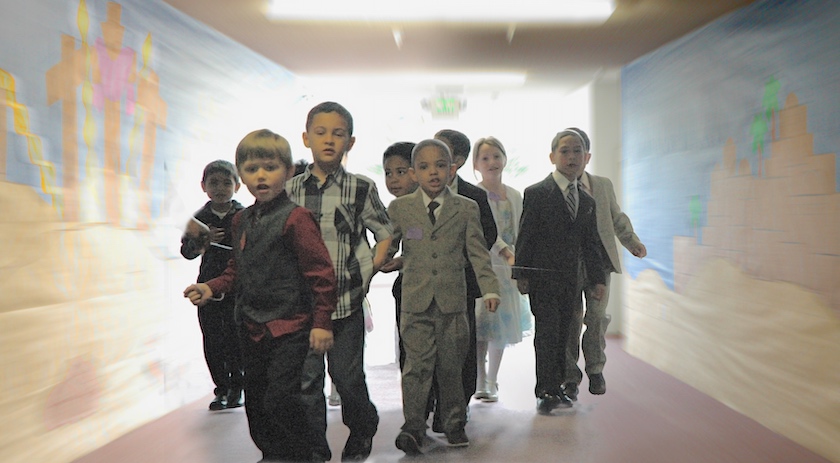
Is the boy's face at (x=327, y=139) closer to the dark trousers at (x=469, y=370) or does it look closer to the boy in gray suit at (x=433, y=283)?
the boy in gray suit at (x=433, y=283)

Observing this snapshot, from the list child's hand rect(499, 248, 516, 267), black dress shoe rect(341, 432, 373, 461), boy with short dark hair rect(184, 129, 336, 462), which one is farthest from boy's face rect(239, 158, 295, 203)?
child's hand rect(499, 248, 516, 267)

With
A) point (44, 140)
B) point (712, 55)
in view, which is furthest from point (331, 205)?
point (712, 55)

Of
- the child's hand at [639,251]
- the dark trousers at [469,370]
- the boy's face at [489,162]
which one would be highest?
the boy's face at [489,162]

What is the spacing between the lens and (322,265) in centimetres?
263

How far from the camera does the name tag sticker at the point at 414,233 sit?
310cm

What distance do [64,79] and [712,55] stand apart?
9.88 ft

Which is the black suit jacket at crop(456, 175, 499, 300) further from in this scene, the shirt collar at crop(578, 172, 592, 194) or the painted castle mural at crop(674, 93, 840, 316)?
the painted castle mural at crop(674, 93, 840, 316)

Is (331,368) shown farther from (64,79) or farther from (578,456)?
(64,79)

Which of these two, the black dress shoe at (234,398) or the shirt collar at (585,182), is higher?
the shirt collar at (585,182)

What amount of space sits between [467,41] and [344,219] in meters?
1.43

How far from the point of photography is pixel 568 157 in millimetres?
3699

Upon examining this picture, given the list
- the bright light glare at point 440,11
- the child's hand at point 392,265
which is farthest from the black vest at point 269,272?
the bright light glare at point 440,11

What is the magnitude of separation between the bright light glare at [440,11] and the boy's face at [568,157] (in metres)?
0.58

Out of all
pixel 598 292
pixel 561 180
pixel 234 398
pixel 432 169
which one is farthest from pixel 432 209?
pixel 234 398
